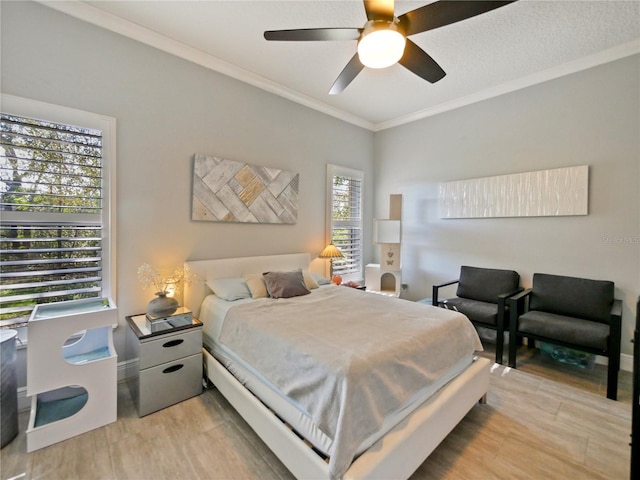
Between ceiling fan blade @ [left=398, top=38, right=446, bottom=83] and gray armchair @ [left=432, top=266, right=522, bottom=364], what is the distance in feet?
7.45

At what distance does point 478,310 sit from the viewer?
3.11 m

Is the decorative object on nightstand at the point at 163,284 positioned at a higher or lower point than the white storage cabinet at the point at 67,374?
higher

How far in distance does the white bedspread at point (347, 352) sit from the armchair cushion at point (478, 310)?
3.16 ft

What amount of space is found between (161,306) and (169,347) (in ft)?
1.11

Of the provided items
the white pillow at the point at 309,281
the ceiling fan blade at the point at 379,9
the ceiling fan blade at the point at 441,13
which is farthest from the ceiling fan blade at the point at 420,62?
the white pillow at the point at 309,281

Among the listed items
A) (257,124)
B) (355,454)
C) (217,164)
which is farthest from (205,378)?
(257,124)

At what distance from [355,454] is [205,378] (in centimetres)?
167

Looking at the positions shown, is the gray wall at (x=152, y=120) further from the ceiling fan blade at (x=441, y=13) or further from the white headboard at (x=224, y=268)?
the ceiling fan blade at (x=441, y=13)

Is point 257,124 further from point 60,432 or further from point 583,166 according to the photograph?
point 583,166

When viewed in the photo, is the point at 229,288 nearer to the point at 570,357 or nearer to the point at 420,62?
the point at 420,62

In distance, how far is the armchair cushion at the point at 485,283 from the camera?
337 cm

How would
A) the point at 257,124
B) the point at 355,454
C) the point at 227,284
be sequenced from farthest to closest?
the point at 257,124
the point at 227,284
the point at 355,454

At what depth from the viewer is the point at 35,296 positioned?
7.04ft

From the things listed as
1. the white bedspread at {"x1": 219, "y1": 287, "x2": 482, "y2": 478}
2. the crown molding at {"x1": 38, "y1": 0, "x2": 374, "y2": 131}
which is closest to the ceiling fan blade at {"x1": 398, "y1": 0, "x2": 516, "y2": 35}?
the white bedspread at {"x1": 219, "y1": 287, "x2": 482, "y2": 478}
